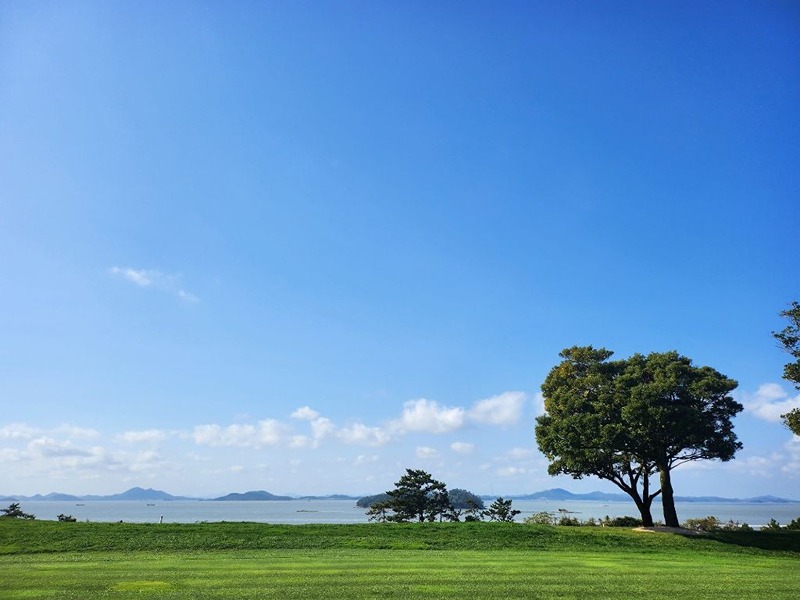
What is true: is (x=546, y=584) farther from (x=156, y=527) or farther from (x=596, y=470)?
(x=596, y=470)

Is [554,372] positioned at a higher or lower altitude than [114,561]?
higher

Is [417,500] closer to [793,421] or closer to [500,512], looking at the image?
[500,512]

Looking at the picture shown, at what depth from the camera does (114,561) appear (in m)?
21.0

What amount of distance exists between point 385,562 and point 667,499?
87.3 ft

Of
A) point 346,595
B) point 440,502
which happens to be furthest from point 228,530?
point 440,502

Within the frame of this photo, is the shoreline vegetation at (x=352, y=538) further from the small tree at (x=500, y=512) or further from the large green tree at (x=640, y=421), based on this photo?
the small tree at (x=500, y=512)

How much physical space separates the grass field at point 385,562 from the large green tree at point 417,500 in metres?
28.9

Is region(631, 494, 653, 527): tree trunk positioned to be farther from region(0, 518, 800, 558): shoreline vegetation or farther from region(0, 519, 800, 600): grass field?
region(0, 519, 800, 600): grass field

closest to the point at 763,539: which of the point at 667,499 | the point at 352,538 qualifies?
the point at 667,499

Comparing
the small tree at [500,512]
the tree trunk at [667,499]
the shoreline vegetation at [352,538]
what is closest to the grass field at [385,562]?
the shoreline vegetation at [352,538]

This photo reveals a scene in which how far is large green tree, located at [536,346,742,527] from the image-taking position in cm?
3788

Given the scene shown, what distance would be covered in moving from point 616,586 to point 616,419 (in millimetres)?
24103

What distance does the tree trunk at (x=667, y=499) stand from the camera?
38.9 m

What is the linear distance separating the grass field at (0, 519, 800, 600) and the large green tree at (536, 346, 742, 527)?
6027 mm
